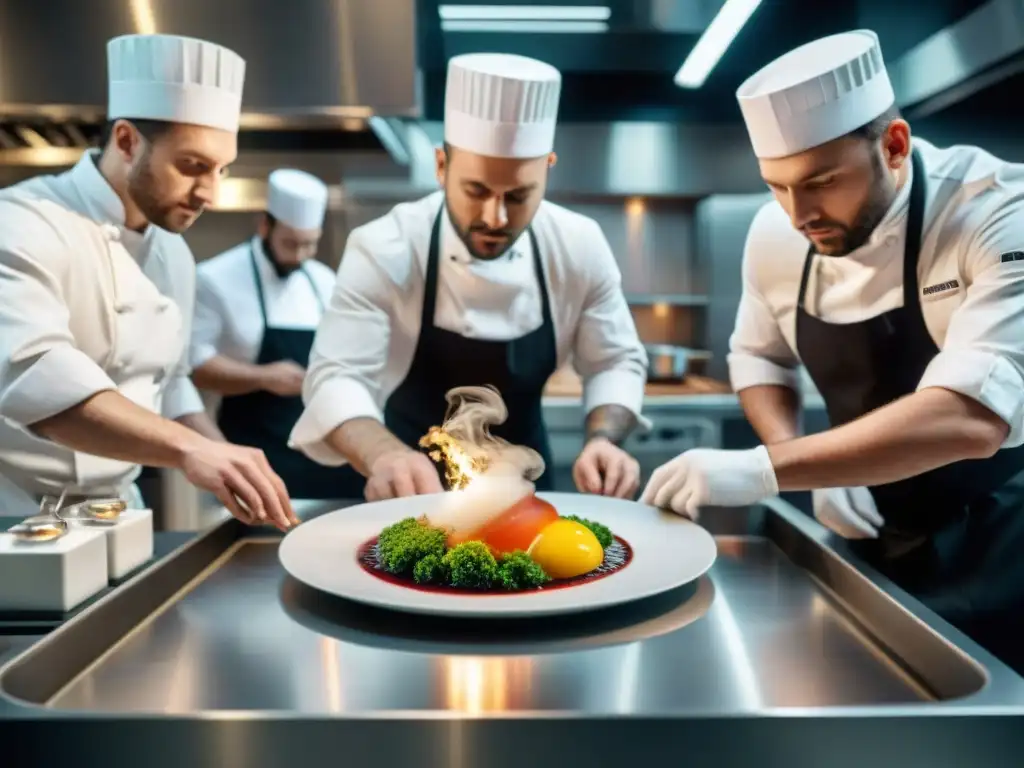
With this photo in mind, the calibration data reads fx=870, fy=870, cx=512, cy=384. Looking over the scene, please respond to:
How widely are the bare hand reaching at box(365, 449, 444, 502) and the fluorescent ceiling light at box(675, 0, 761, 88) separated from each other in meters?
1.13

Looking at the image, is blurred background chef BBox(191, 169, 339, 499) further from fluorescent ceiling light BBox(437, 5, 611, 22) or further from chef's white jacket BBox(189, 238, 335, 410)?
fluorescent ceiling light BBox(437, 5, 611, 22)

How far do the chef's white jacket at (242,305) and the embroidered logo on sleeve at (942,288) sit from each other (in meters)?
1.84

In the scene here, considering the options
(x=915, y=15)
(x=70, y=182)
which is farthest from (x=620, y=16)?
(x=70, y=182)

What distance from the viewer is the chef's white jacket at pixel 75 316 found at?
1.32 metres

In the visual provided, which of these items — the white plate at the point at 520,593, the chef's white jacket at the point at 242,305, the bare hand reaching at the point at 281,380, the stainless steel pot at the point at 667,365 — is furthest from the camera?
the stainless steel pot at the point at 667,365

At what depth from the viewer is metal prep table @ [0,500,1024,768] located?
0.66 meters

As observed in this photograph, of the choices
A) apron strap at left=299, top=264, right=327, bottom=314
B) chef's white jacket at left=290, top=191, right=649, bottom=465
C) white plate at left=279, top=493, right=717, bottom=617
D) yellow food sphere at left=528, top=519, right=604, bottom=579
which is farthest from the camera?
apron strap at left=299, top=264, right=327, bottom=314

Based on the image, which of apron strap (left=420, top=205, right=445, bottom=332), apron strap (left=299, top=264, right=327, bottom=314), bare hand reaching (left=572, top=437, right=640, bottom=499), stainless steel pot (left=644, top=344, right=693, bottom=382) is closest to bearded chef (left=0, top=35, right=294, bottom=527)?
apron strap (left=420, top=205, right=445, bottom=332)

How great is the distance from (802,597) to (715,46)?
1518 millimetres

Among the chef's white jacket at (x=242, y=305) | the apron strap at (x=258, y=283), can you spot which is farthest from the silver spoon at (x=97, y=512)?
the apron strap at (x=258, y=283)

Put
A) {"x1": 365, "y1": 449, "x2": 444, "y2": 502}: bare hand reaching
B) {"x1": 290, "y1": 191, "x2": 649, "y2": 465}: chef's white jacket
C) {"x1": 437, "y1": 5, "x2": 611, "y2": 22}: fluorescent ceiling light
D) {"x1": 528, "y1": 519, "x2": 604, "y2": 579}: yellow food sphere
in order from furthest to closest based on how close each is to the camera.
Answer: {"x1": 437, "y1": 5, "x2": 611, "y2": 22}: fluorescent ceiling light < {"x1": 290, "y1": 191, "x2": 649, "y2": 465}: chef's white jacket < {"x1": 365, "y1": 449, "x2": 444, "y2": 502}: bare hand reaching < {"x1": 528, "y1": 519, "x2": 604, "y2": 579}: yellow food sphere

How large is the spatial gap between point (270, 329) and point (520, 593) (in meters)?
2.06

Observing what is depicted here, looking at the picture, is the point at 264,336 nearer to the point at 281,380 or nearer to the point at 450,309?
the point at 281,380

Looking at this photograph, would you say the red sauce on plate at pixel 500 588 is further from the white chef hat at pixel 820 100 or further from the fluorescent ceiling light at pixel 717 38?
the fluorescent ceiling light at pixel 717 38
